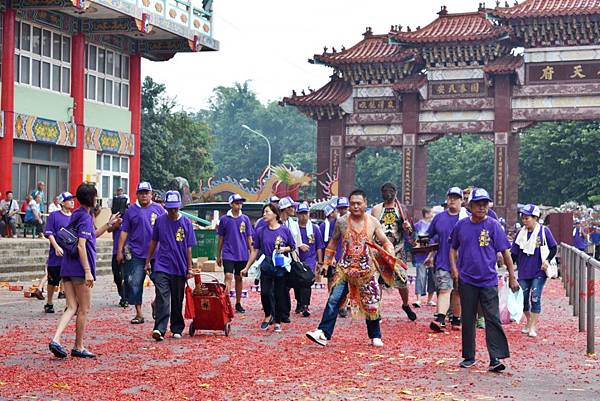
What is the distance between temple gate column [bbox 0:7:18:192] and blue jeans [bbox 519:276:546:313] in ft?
68.6

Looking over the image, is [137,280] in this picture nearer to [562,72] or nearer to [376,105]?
[562,72]

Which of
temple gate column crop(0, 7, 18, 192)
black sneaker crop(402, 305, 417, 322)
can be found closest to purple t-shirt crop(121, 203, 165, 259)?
black sneaker crop(402, 305, 417, 322)

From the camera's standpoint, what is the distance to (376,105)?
41625 millimetres

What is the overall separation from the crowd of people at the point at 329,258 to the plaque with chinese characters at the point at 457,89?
73.8 ft

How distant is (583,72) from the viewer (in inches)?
1455

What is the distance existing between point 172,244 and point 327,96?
97.3ft

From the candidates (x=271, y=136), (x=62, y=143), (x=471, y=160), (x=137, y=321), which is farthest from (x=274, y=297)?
(x=271, y=136)

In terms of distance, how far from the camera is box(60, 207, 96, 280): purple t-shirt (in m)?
11.3

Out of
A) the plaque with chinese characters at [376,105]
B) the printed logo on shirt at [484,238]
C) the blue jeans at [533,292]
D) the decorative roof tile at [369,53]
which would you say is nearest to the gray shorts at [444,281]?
the blue jeans at [533,292]

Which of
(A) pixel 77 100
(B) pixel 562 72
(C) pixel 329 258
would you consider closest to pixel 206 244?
(A) pixel 77 100

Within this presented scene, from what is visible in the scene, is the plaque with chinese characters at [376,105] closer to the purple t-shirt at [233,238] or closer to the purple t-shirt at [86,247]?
the purple t-shirt at [233,238]

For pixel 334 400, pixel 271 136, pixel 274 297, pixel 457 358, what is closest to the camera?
pixel 334 400

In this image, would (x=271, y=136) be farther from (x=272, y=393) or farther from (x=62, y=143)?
(x=272, y=393)

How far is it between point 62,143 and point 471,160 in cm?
3904
